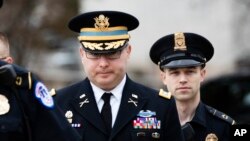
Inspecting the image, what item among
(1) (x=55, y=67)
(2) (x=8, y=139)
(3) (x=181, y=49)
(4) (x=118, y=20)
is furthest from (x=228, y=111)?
(1) (x=55, y=67)

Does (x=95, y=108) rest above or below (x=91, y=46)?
below

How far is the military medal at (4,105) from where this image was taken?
4.57 meters

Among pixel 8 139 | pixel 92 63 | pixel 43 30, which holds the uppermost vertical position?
pixel 43 30

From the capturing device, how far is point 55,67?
32.9 m

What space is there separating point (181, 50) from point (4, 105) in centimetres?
283

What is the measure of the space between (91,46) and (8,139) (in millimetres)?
1781

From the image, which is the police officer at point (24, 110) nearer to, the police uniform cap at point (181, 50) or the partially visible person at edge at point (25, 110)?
the partially visible person at edge at point (25, 110)

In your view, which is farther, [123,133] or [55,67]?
[55,67]

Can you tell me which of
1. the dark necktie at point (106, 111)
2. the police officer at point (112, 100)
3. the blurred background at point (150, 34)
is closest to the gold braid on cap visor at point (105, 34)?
the police officer at point (112, 100)

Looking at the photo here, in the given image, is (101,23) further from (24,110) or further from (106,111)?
(24,110)

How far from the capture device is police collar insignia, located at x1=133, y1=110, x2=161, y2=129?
6.16 meters

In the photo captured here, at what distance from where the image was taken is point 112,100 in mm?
6215

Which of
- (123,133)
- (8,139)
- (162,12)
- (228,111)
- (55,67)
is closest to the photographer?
(8,139)

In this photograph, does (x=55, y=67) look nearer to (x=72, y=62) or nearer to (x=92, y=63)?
(x=72, y=62)
